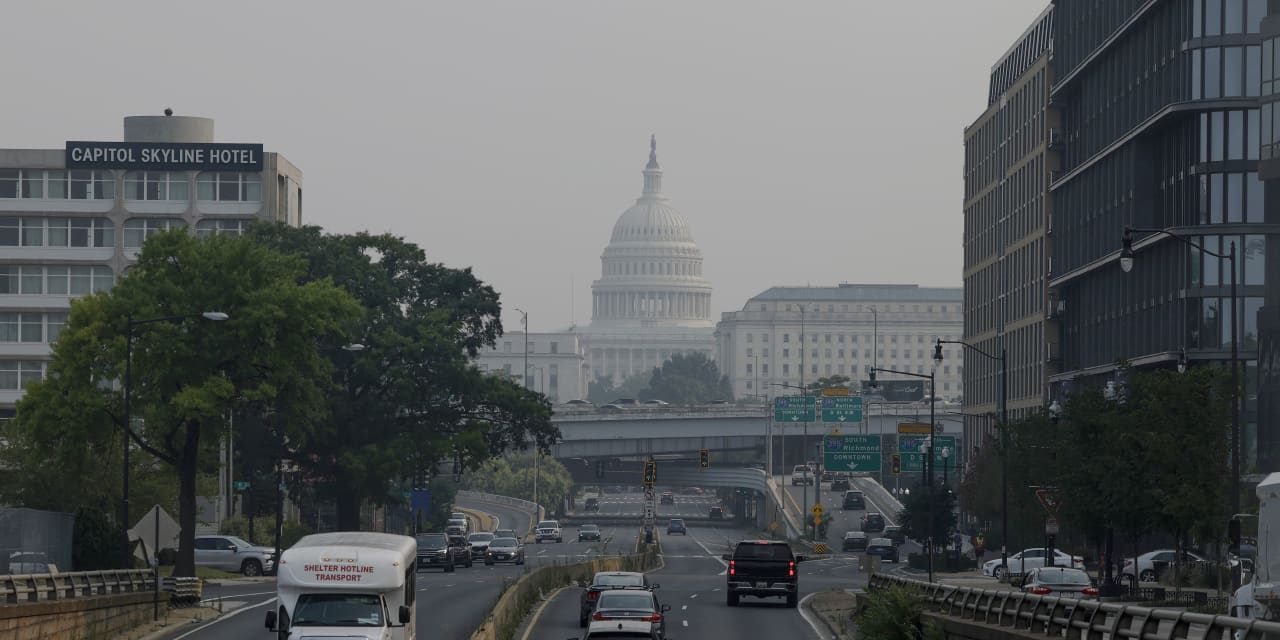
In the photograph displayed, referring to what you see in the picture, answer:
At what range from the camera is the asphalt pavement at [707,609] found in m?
50.0

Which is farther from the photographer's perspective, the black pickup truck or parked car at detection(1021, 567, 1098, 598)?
the black pickup truck

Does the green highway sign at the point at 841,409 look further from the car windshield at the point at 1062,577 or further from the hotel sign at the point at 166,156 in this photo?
the car windshield at the point at 1062,577

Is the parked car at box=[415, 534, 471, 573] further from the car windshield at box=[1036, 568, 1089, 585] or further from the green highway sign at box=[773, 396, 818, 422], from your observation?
the green highway sign at box=[773, 396, 818, 422]

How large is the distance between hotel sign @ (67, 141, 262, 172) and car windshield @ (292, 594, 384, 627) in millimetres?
93101

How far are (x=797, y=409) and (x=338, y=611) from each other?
103 metres

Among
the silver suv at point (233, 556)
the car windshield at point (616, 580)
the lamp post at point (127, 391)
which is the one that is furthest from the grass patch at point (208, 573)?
the car windshield at point (616, 580)

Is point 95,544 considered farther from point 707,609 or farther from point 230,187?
point 230,187

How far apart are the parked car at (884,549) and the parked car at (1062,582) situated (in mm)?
58766

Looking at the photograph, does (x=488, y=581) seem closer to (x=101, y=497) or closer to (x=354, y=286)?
(x=101, y=497)

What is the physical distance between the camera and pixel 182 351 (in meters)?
67.9

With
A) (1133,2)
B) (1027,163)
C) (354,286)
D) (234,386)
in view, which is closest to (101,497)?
(234,386)

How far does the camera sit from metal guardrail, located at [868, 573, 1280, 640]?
2295 cm

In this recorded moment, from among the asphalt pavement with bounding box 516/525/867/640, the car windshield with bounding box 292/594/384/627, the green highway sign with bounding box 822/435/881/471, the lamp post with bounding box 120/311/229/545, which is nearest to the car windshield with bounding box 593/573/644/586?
the asphalt pavement with bounding box 516/525/867/640

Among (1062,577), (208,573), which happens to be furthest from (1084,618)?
(208,573)
